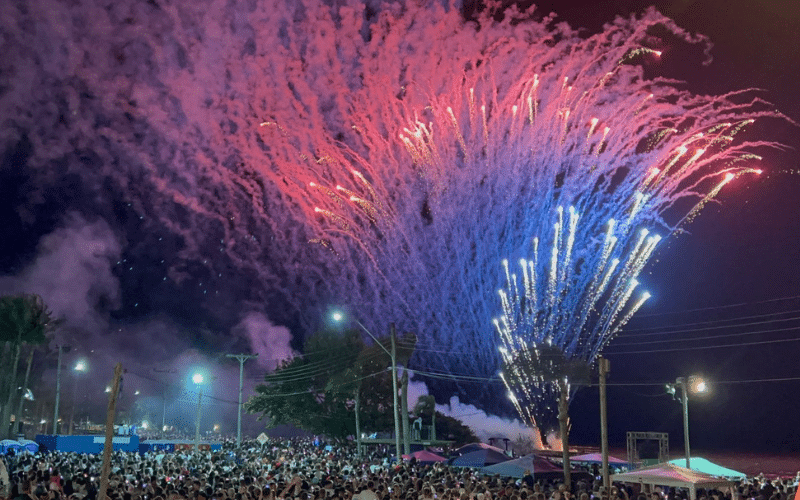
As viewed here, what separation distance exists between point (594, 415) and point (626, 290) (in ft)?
152

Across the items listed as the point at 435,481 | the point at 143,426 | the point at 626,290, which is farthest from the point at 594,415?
the point at 143,426

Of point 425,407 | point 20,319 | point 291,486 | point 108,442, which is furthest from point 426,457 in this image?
point 20,319

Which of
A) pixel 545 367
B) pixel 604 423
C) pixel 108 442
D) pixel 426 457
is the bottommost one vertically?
pixel 426 457

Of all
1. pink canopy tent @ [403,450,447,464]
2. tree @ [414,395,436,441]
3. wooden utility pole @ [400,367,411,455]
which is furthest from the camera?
tree @ [414,395,436,441]

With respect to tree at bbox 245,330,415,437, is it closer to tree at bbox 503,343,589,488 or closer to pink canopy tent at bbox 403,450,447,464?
tree at bbox 503,343,589,488

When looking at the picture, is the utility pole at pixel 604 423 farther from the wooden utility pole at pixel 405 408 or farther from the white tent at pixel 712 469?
the wooden utility pole at pixel 405 408

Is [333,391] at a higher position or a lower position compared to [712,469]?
higher

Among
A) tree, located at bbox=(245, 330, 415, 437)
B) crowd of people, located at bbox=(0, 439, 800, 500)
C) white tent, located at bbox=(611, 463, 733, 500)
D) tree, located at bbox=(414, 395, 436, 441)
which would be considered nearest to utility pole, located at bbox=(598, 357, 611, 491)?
crowd of people, located at bbox=(0, 439, 800, 500)

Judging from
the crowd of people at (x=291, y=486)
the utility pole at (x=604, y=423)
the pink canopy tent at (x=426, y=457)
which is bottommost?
the pink canopy tent at (x=426, y=457)

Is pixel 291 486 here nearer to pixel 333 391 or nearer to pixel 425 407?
pixel 333 391

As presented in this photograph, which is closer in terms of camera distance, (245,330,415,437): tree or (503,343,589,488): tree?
(503,343,589,488): tree

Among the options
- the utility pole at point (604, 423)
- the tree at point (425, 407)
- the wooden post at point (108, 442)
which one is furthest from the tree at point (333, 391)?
the wooden post at point (108, 442)

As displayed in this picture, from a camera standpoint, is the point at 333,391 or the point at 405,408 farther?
the point at 333,391

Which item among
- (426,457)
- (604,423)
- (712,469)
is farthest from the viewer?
(426,457)
